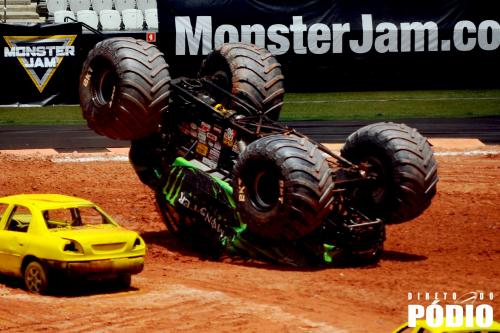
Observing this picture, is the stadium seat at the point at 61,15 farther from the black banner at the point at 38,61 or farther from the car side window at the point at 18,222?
the car side window at the point at 18,222

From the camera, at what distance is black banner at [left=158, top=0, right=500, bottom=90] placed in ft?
96.3

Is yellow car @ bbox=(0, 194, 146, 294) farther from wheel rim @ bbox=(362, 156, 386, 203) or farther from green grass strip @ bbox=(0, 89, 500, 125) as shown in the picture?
green grass strip @ bbox=(0, 89, 500, 125)

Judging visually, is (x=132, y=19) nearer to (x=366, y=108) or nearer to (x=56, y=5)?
(x=56, y=5)

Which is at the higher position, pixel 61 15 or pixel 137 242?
pixel 61 15

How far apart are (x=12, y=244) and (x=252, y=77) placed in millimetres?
4658

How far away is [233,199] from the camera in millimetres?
12891

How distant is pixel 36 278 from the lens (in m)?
10.8

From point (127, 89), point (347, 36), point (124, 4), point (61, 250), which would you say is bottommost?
point (61, 250)

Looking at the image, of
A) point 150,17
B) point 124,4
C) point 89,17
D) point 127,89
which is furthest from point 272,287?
point 124,4

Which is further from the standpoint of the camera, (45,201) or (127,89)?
(127,89)

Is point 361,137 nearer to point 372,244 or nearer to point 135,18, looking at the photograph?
point 372,244

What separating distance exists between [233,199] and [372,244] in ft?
5.88

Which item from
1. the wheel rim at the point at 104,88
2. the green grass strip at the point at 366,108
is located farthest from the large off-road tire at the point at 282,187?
the green grass strip at the point at 366,108

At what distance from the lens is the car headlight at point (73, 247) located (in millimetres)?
10703
